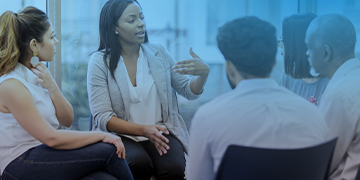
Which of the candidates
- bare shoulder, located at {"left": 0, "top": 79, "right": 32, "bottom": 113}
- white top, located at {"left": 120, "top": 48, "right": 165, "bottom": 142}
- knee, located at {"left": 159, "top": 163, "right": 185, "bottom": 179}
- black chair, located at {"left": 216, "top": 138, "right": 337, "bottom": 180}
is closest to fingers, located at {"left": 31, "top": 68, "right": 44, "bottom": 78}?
bare shoulder, located at {"left": 0, "top": 79, "right": 32, "bottom": 113}

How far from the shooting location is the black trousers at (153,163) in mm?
1699

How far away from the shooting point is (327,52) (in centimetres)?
122

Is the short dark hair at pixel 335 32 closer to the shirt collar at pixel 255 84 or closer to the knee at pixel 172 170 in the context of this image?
the shirt collar at pixel 255 84

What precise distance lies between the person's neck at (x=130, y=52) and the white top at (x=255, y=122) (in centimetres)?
108

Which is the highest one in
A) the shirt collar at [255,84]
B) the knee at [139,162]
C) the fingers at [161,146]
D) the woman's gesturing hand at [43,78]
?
the shirt collar at [255,84]

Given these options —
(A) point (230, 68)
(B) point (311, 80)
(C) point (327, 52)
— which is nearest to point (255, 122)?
(A) point (230, 68)

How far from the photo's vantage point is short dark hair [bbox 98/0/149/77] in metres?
1.85

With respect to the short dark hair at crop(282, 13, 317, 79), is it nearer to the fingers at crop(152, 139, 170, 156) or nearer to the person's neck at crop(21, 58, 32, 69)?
the fingers at crop(152, 139, 170, 156)

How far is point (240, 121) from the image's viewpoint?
2.96ft

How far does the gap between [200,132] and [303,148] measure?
26 centimetres

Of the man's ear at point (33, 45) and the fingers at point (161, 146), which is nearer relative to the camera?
the man's ear at point (33, 45)

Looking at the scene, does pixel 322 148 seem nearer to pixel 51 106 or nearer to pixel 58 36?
pixel 51 106

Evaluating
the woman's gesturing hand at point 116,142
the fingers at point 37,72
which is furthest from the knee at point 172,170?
the fingers at point 37,72

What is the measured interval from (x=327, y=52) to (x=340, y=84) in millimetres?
127
